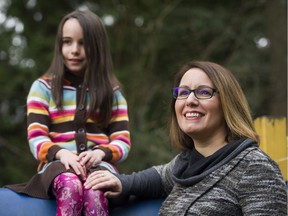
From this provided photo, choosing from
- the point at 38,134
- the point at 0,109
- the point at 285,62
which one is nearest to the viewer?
the point at 38,134

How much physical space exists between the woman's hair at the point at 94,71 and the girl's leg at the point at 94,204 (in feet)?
1.86

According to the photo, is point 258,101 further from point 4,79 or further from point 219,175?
point 219,175

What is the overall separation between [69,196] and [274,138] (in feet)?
4.61

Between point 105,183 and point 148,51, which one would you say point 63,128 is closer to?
point 105,183

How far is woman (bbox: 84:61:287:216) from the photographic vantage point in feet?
6.64

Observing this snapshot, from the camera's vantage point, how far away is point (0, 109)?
655cm

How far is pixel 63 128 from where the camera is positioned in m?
2.79

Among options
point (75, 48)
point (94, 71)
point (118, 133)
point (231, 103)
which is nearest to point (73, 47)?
point (75, 48)

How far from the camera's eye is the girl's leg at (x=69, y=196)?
7.54 feet

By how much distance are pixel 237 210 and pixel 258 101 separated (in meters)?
5.39

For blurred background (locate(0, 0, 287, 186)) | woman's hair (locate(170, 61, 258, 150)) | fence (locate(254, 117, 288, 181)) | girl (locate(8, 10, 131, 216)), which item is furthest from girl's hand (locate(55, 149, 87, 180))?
blurred background (locate(0, 0, 287, 186))

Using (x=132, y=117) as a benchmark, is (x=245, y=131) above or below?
above

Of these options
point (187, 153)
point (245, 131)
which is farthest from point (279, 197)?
point (187, 153)

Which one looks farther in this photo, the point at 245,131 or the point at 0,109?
the point at 0,109
